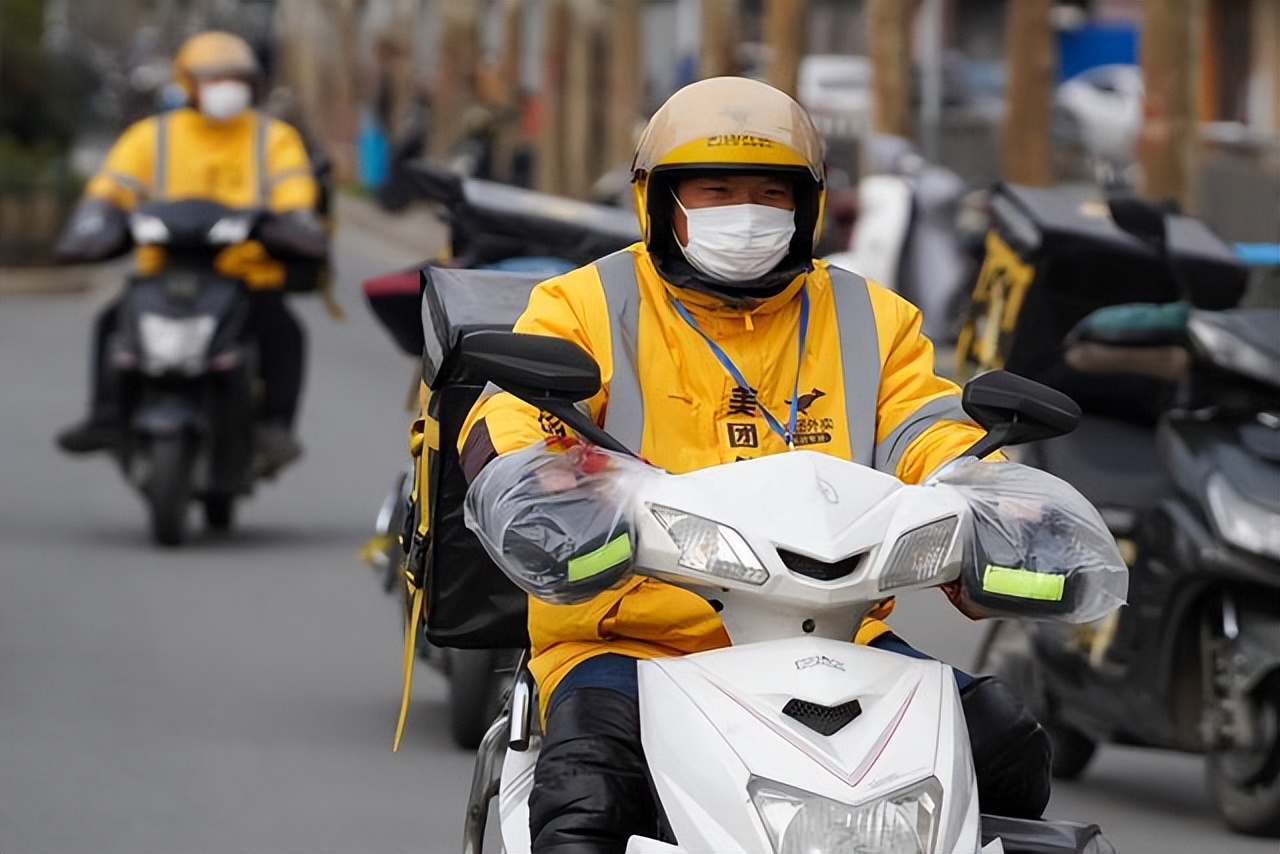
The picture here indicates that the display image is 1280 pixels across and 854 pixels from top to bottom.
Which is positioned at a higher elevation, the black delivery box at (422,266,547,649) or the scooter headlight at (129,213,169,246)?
the black delivery box at (422,266,547,649)

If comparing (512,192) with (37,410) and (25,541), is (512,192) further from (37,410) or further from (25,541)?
(37,410)

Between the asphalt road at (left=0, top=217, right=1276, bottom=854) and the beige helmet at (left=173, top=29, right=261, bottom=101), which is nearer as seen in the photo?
the asphalt road at (left=0, top=217, right=1276, bottom=854)

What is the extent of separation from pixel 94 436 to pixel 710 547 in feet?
31.1

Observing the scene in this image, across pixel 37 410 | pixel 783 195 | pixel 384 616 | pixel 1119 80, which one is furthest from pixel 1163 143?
pixel 1119 80

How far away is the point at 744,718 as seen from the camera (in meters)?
4.09

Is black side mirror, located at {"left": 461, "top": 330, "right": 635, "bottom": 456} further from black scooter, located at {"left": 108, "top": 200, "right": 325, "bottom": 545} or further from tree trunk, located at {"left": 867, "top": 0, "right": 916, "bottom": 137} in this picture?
tree trunk, located at {"left": 867, "top": 0, "right": 916, "bottom": 137}

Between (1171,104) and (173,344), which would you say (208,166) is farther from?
(1171,104)

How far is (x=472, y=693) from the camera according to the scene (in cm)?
851

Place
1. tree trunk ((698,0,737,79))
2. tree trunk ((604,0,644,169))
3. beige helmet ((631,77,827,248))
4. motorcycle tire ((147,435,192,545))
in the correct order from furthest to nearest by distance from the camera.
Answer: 1. tree trunk ((604,0,644,169))
2. tree trunk ((698,0,737,79))
3. motorcycle tire ((147,435,192,545))
4. beige helmet ((631,77,827,248))

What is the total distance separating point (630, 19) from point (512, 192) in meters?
28.3

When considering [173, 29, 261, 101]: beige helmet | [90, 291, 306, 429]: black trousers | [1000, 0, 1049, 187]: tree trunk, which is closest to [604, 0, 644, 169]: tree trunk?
[1000, 0, 1049, 187]: tree trunk

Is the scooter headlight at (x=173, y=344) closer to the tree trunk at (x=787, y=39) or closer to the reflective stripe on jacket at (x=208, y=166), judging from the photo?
the reflective stripe on jacket at (x=208, y=166)

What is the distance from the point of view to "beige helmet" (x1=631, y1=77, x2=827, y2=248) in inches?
193

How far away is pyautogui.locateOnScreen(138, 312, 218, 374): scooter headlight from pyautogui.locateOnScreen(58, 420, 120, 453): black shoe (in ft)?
1.25
